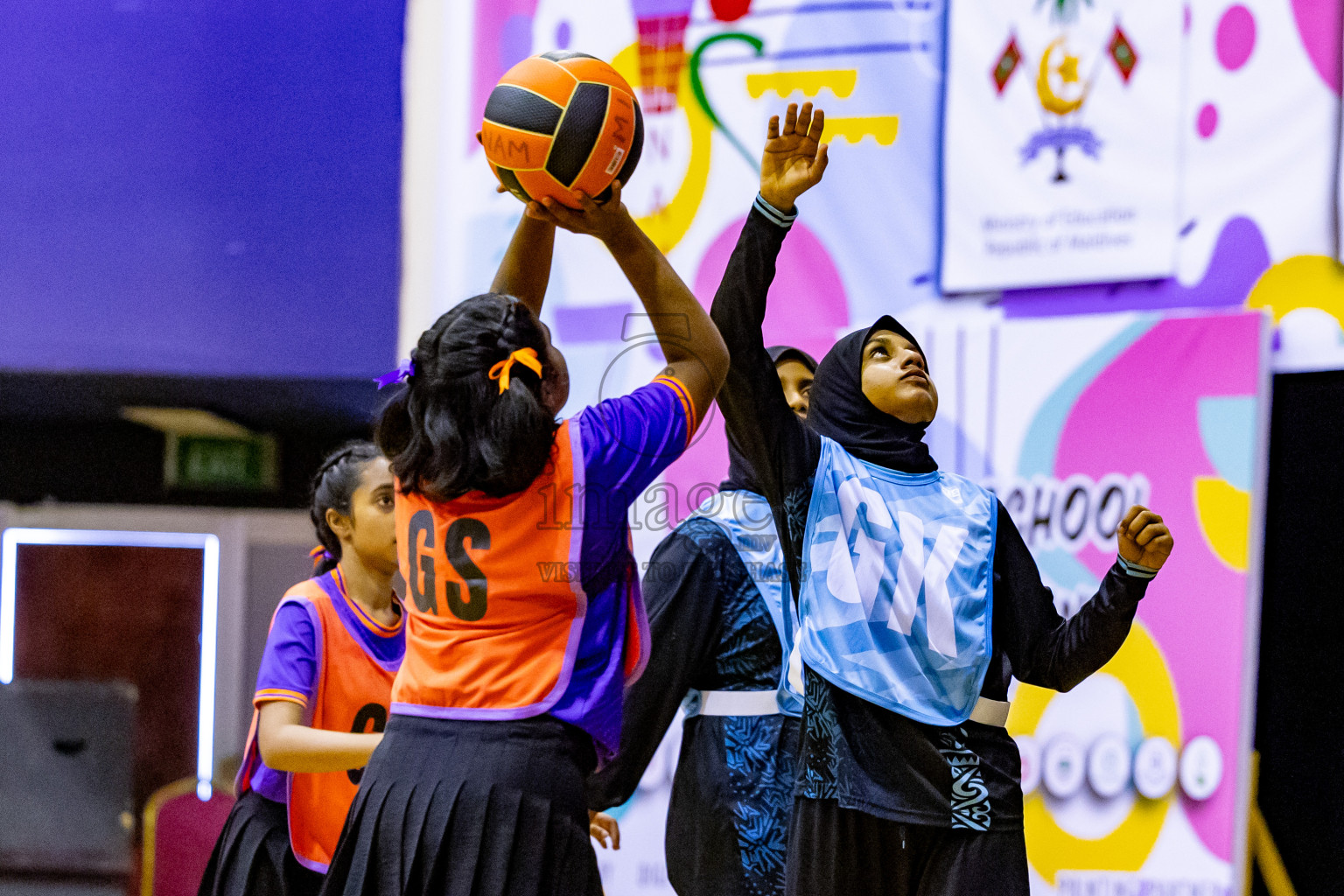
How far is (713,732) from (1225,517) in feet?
6.15

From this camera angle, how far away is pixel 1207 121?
4156mm

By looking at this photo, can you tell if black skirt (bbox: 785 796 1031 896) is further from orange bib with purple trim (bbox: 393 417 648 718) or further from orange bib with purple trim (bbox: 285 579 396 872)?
orange bib with purple trim (bbox: 285 579 396 872)

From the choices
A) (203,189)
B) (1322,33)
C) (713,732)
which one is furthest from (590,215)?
(203,189)

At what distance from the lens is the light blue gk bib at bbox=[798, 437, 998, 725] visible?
8.20 ft

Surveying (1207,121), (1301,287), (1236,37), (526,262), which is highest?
(1236,37)

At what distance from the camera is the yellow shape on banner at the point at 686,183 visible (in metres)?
4.84

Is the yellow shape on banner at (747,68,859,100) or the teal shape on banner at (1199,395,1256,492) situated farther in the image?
the yellow shape on banner at (747,68,859,100)

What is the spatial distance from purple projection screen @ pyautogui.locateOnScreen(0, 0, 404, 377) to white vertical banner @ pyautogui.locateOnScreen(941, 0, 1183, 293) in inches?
96.6

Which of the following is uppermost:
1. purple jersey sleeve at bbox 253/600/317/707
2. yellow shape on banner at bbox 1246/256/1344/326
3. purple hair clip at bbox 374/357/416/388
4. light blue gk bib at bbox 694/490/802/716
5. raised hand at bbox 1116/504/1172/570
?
yellow shape on banner at bbox 1246/256/1344/326

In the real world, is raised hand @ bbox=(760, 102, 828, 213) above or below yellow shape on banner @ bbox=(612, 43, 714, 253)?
below

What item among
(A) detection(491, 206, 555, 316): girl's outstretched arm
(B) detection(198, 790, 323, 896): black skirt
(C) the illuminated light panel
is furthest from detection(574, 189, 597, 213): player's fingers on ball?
→ (C) the illuminated light panel

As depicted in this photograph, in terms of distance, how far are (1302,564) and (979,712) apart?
6.71 feet

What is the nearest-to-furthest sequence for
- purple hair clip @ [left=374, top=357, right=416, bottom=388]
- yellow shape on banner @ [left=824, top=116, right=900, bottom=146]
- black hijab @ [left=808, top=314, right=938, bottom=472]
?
purple hair clip @ [left=374, top=357, right=416, bottom=388], black hijab @ [left=808, top=314, right=938, bottom=472], yellow shape on banner @ [left=824, top=116, right=900, bottom=146]

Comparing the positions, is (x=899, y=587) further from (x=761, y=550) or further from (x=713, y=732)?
(x=713, y=732)
